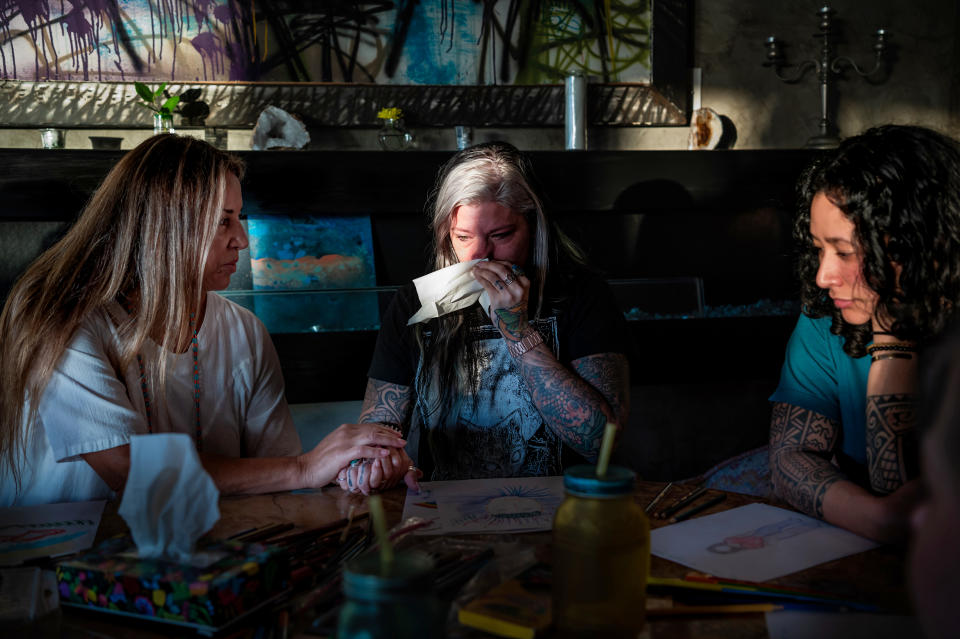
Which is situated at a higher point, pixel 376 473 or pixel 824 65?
pixel 824 65

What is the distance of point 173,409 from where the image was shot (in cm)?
166

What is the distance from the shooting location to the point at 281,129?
2896 mm

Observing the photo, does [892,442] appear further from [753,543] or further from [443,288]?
[443,288]

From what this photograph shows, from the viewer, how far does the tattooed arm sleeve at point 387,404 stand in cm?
186

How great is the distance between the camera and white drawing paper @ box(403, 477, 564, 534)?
3.89ft

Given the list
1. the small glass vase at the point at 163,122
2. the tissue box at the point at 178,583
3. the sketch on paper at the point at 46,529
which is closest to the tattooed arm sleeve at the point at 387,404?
the sketch on paper at the point at 46,529

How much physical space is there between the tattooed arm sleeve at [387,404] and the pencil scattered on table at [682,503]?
78cm

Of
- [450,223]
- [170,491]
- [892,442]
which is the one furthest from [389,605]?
[450,223]

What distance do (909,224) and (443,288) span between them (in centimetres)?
102

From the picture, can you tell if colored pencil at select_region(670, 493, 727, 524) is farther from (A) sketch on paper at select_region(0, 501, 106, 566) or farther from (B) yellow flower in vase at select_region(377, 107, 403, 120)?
(B) yellow flower in vase at select_region(377, 107, 403, 120)

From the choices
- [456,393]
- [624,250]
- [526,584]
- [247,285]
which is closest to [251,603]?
[526,584]

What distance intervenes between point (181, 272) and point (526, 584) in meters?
1.08

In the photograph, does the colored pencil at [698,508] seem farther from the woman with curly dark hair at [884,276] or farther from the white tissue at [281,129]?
the white tissue at [281,129]

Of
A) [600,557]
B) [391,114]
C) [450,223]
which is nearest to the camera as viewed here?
[600,557]
